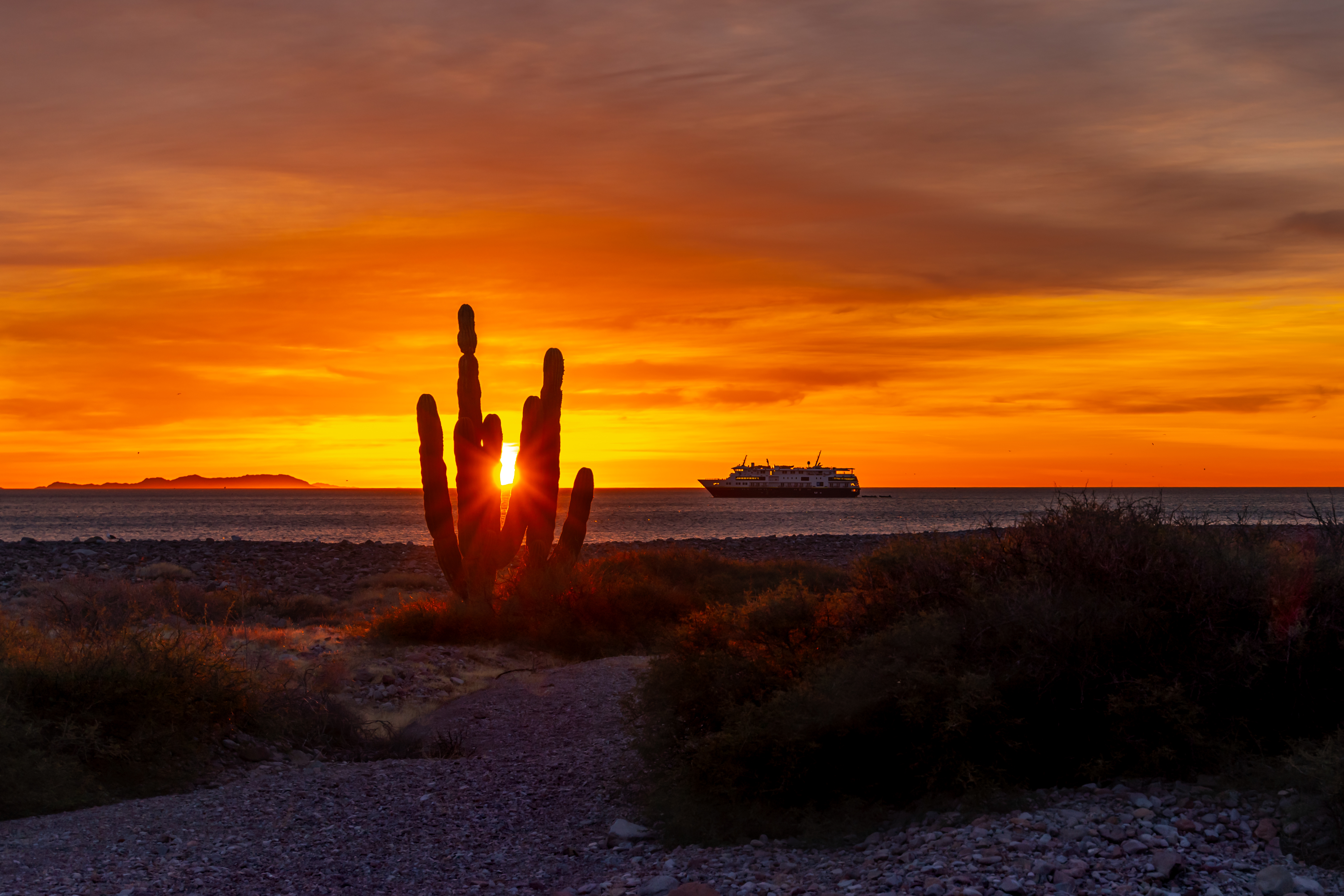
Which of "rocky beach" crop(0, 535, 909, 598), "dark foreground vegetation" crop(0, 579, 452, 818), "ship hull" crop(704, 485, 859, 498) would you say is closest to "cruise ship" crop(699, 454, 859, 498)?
"ship hull" crop(704, 485, 859, 498)

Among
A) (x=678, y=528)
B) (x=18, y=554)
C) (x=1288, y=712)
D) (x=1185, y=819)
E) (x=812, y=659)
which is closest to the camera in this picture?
(x=1185, y=819)

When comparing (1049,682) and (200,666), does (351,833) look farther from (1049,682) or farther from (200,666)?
(1049,682)

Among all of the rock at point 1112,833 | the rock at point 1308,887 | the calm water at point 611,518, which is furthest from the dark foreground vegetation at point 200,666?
the calm water at point 611,518

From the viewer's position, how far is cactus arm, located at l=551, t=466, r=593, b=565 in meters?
23.6

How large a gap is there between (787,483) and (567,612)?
16911cm

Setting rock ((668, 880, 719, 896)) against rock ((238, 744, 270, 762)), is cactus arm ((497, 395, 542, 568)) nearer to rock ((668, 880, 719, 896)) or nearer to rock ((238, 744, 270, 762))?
rock ((238, 744, 270, 762))

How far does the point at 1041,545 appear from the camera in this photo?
9438 mm

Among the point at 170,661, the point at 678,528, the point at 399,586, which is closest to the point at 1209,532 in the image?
the point at 170,661

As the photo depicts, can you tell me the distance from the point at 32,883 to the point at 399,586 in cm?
2821

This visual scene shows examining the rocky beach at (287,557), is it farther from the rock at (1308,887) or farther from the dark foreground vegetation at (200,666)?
the rock at (1308,887)

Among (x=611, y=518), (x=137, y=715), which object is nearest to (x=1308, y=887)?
(x=137, y=715)

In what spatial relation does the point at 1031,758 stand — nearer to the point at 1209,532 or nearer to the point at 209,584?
the point at 1209,532

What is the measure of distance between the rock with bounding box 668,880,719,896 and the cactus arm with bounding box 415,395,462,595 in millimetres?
16608

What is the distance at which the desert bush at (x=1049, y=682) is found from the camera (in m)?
7.95
